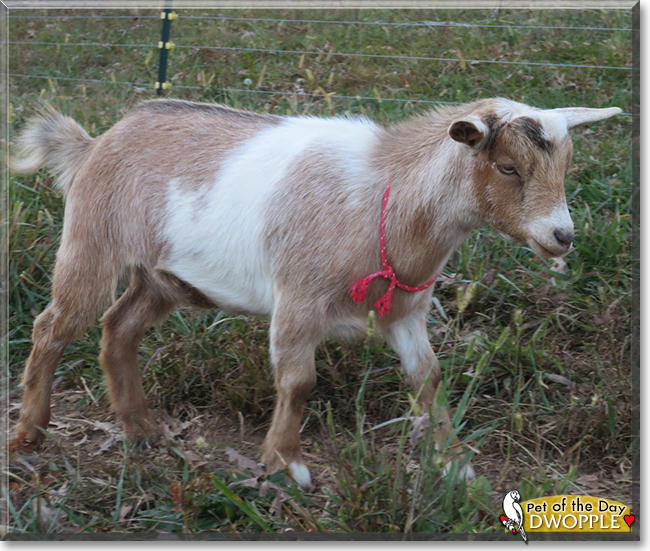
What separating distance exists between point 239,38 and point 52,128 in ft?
12.8

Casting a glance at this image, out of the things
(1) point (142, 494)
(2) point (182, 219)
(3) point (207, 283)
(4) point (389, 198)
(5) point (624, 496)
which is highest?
(4) point (389, 198)

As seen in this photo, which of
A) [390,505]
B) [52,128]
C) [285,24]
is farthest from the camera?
[285,24]

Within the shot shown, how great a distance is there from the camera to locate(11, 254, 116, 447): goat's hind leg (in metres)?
3.81

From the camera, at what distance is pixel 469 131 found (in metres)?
3.05

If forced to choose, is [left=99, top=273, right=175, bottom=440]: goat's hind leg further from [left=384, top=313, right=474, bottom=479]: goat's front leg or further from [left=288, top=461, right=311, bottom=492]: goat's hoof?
[left=384, top=313, right=474, bottom=479]: goat's front leg

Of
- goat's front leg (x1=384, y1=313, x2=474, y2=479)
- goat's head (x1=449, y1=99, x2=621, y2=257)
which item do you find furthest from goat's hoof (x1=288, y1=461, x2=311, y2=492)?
goat's head (x1=449, y1=99, x2=621, y2=257)

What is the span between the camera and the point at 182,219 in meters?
3.68

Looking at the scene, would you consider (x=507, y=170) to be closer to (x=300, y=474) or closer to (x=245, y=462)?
(x=300, y=474)

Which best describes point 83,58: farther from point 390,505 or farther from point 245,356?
point 390,505

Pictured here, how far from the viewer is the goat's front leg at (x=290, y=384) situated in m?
3.44

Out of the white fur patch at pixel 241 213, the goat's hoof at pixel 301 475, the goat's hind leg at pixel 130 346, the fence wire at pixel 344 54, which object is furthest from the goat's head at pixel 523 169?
the fence wire at pixel 344 54

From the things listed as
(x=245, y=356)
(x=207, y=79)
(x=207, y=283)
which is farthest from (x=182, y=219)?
(x=207, y=79)

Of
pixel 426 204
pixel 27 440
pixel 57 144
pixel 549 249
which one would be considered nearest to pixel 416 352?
pixel 426 204

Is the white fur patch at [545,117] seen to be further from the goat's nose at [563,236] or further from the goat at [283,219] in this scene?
the goat's nose at [563,236]
